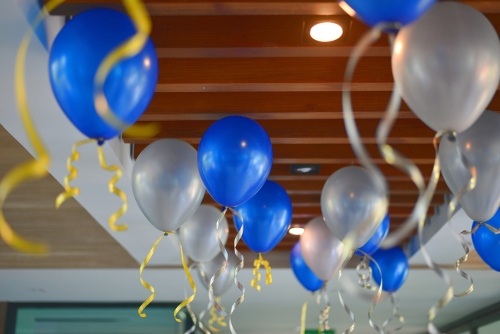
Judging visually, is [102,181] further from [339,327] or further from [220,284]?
[339,327]

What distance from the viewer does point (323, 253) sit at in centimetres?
215

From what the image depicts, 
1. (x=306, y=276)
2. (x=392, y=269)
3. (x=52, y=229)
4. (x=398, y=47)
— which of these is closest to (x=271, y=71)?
(x=398, y=47)

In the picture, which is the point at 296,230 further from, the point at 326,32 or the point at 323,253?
the point at 326,32

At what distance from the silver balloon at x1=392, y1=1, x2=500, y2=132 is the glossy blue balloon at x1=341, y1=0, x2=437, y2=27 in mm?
202

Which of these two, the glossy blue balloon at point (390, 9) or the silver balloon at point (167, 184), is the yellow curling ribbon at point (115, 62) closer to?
the glossy blue balloon at point (390, 9)

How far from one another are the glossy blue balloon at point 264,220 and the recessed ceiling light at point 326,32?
28.8 inches

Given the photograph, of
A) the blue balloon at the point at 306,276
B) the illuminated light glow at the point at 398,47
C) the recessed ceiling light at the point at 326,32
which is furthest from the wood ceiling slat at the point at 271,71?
the blue balloon at the point at 306,276

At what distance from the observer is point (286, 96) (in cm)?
180

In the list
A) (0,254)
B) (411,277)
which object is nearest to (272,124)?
(411,277)

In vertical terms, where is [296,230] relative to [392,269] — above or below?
below

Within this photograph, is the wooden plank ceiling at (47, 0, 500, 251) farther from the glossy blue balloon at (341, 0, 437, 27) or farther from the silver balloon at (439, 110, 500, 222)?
the glossy blue balloon at (341, 0, 437, 27)

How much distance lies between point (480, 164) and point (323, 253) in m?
0.94

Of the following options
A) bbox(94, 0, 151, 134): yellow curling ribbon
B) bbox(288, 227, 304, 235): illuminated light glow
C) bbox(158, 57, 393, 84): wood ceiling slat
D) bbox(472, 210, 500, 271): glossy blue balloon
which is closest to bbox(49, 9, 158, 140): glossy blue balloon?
bbox(94, 0, 151, 134): yellow curling ribbon

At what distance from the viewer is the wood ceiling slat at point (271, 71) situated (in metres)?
1.59
